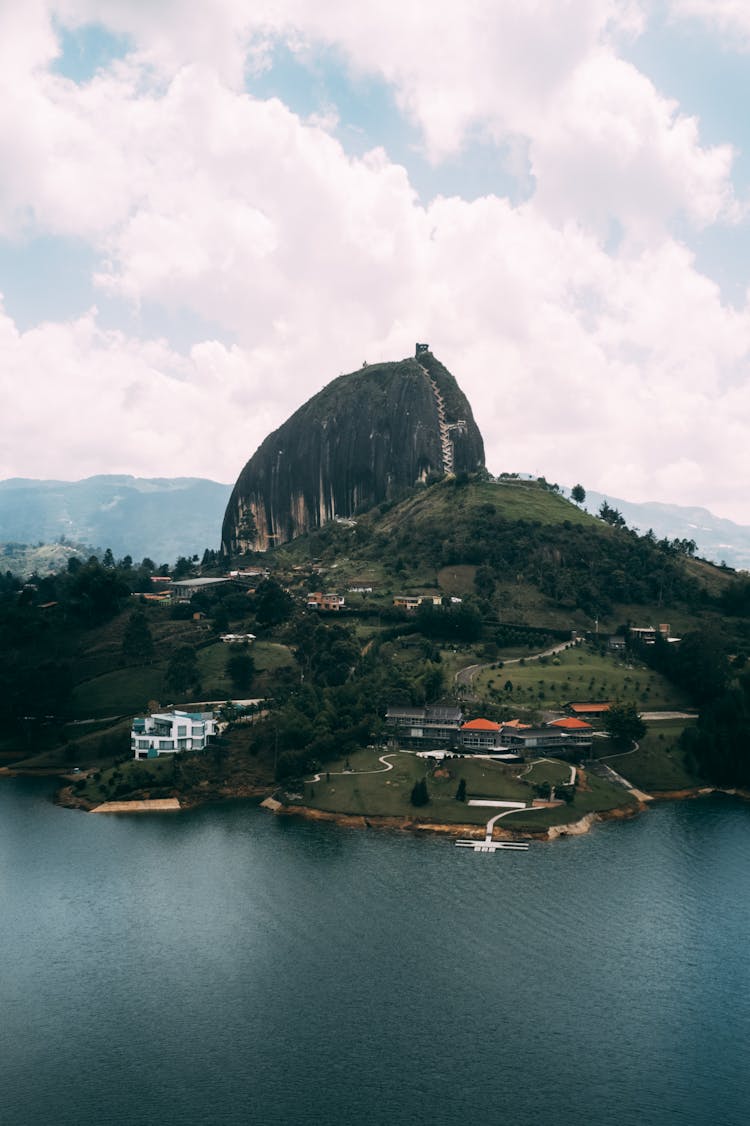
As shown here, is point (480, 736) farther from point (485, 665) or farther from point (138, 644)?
point (138, 644)

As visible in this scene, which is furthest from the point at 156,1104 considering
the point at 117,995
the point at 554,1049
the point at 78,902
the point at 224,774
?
the point at 224,774

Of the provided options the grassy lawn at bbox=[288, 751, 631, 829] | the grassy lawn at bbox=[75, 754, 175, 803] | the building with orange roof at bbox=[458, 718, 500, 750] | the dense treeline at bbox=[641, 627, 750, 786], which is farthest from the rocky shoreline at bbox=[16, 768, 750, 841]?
the building with orange roof at bbox=[458, 718, 500, 750]

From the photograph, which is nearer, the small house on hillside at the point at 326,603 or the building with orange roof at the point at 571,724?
the building with orange roof at the point at 571,724

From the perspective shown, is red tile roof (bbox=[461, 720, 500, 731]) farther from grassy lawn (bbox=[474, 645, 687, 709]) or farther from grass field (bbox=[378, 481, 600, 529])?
grass field (bbox=[378, 481, 600, 529])

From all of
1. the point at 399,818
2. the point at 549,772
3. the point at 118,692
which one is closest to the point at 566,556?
the point at 549,772

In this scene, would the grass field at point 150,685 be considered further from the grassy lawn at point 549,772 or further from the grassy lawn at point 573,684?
the grassy lawn at point 549,772

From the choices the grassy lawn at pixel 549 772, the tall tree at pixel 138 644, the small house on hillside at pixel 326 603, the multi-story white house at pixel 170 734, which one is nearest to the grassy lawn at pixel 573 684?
the grassy lawn at pixel 549 772
